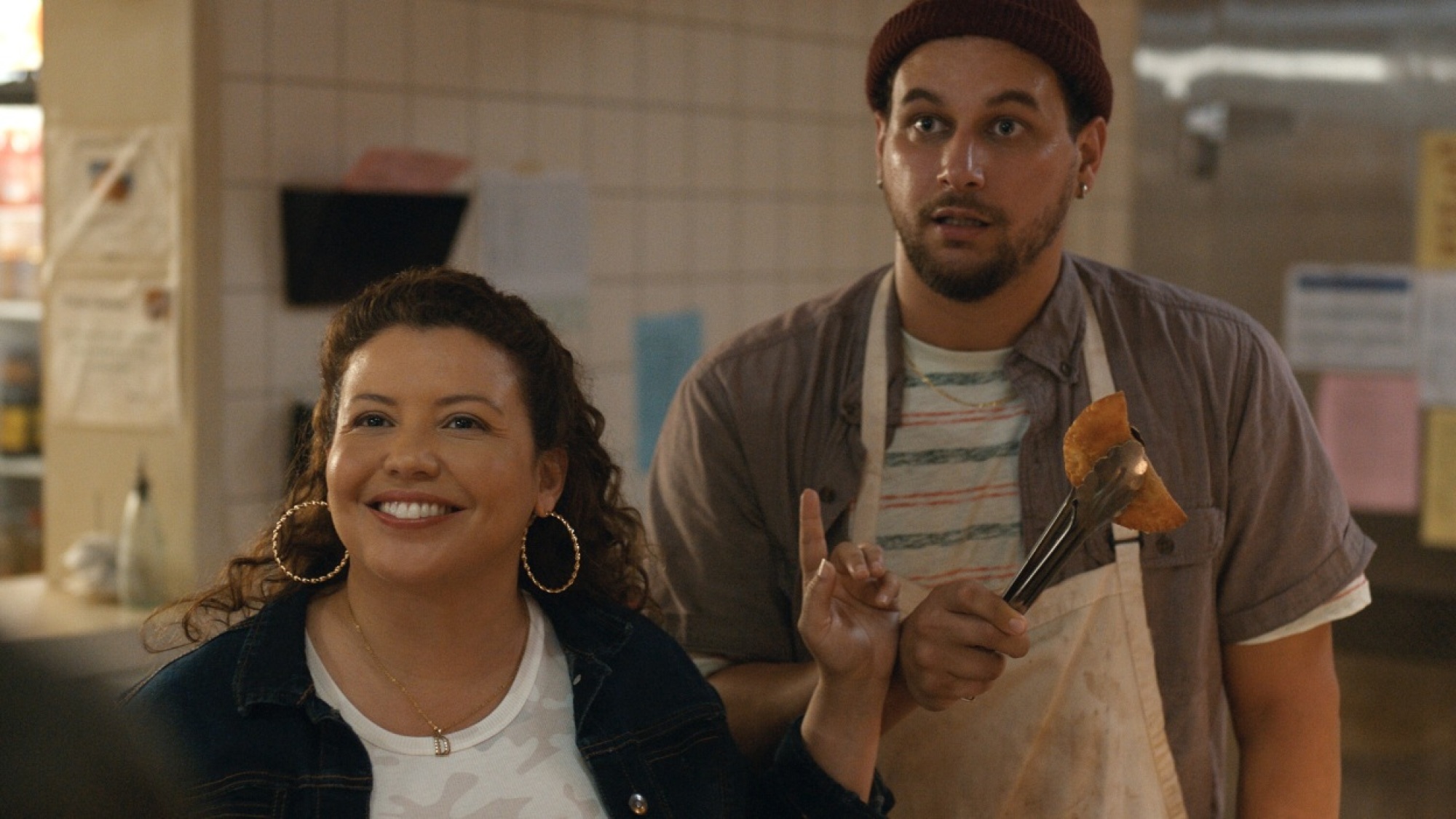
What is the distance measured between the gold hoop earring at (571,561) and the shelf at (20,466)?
2336 millimetres

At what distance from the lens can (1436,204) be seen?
338 centimetres

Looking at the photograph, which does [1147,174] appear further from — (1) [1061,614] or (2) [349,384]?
(2) [349,384]

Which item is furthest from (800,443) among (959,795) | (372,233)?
(372,233)

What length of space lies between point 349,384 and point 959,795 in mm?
748

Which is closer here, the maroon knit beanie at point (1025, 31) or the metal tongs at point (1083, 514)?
the metal tongs at point (1083, 514)

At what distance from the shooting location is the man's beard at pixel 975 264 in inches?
64.0

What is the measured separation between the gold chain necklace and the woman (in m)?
0.27

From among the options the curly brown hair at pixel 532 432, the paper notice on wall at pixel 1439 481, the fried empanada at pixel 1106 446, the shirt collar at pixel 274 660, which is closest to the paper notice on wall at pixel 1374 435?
the paper notice on wall at pixel 1439 481

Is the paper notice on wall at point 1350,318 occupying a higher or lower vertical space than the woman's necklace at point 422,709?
higher

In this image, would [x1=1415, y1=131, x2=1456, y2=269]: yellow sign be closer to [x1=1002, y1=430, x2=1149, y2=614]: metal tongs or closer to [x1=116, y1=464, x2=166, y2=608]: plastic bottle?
[x1=1002, y1=430, x2=1149, y2=614]: metal tongs

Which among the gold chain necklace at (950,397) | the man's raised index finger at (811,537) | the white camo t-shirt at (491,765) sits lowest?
the white camo t-shirt at (491,765)

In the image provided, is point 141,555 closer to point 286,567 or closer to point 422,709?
point 286,567

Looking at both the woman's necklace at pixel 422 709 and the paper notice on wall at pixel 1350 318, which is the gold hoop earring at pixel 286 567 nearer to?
the woman's necklace at pixel 422 709

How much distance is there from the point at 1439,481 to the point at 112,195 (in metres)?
2.65
